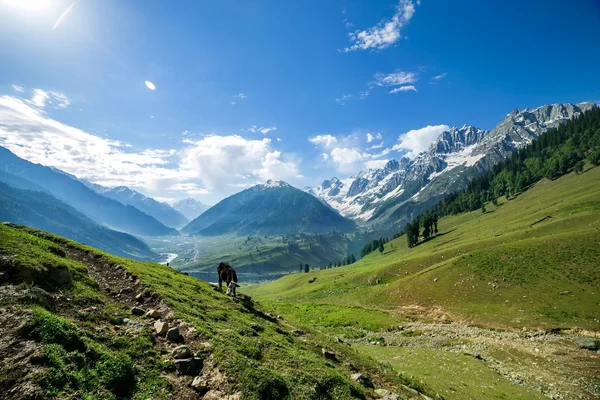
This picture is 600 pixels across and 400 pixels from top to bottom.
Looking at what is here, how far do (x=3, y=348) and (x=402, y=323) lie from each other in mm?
55681

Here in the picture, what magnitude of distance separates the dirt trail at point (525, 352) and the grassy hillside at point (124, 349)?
18.1 meters

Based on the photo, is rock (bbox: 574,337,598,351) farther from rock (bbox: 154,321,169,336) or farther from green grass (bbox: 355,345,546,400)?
rock (bbox: 154,321,169,336)

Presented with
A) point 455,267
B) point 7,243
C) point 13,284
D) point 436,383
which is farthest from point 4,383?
point 455,267

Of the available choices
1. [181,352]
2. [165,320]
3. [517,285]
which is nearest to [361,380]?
[181,352]

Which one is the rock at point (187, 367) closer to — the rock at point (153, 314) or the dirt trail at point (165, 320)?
the dirt trail at point (165, 320)

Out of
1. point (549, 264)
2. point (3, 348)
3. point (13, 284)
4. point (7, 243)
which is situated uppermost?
point (7, 243)

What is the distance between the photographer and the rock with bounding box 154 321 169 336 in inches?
567

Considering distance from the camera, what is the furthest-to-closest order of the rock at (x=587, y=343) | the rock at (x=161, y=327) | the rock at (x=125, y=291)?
the rock at (x=587, y=343) < the rock at (x=125, y=291) < the rock at (x=161, y=327)

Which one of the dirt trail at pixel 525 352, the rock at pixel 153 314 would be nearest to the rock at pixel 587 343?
the dirt trail at pixel 525 352

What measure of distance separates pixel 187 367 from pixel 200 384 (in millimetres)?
1239

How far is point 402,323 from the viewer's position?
2066 inches

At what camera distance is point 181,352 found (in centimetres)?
1264

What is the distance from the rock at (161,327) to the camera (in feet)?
47.3

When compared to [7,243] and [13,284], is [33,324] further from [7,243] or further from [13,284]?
[7,243]
